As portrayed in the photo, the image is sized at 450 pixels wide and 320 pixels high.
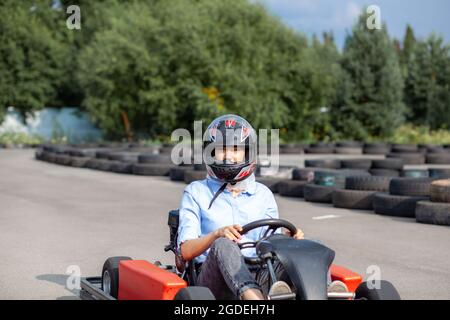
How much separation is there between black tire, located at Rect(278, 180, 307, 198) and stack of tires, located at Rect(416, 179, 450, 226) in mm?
3496

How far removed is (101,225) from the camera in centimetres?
939

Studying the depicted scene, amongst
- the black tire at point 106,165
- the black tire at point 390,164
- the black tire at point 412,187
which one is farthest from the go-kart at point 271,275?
the black tire at point 106,165

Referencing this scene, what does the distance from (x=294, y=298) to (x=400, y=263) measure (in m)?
3.39

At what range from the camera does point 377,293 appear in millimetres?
3975

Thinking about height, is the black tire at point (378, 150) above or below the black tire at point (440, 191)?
above

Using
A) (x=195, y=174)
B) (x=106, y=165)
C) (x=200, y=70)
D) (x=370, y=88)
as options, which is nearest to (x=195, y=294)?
(x=195, y=174)

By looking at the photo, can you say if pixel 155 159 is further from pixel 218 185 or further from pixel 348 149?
pixel 218 185

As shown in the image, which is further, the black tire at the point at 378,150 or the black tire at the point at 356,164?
the black tire at the point at 378,150

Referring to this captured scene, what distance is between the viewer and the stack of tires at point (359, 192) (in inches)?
442

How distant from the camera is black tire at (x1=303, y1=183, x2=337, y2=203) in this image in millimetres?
12125

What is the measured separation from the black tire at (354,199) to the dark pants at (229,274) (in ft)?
23.9

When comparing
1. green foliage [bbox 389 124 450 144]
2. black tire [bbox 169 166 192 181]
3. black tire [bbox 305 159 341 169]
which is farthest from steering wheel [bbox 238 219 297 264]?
green foliage [bbox 389 124 450 144]

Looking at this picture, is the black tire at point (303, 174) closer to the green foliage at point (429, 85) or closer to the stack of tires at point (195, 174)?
the stack of tires at point (195, 174)

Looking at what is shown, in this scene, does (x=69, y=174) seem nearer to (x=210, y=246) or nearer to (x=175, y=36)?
(x=210, y=246)
